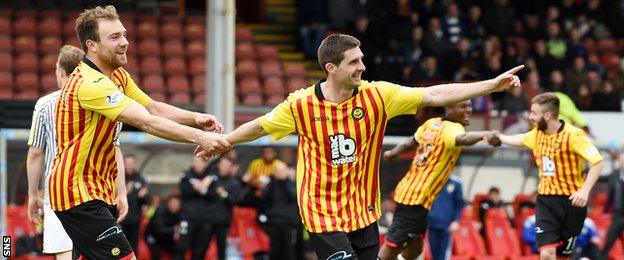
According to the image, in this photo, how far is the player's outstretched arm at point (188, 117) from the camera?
9.17 metres

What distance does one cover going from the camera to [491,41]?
24156 mm

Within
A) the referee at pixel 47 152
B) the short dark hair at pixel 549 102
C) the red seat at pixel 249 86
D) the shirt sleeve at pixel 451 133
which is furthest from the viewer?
the red seat at pixel 249 86

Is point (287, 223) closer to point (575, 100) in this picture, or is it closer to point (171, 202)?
point (171, 202)

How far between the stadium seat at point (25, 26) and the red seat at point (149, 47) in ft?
5.91

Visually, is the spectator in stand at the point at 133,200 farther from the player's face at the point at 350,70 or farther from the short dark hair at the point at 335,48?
the player's face at the point at 350,70

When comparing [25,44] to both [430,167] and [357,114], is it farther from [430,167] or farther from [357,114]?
[357,114]

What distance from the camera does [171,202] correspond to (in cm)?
1700

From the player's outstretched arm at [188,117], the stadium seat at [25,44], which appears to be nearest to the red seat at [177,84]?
the stadium seat at [25,44]

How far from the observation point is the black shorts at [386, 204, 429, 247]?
42.0ft

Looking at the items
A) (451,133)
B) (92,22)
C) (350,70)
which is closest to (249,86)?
(451,133)

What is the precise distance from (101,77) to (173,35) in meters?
15.1

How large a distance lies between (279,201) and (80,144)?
8474 millimetres

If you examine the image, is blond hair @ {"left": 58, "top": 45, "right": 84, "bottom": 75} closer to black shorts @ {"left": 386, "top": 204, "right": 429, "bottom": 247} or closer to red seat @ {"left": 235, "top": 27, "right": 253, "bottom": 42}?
black shorts @ {"left": 386, "top": 204, "right": 429, "bottom": 247}

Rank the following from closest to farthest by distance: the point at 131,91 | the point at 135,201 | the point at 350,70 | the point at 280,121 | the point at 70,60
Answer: the point at 350,70 < the point at 280,121 < the point at 131,91 < the point at 70,60 < the point at 135,201
